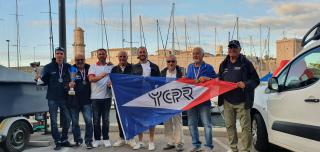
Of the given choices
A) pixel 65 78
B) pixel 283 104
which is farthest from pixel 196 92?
A: pixel 65 78

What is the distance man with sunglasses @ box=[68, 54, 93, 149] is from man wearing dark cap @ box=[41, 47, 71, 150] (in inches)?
6.0

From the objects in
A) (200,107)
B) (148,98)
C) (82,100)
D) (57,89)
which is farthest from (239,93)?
(57,89)

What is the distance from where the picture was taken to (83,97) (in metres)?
8.36

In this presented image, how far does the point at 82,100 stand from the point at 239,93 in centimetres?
313

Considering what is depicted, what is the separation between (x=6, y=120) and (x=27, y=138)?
75cm

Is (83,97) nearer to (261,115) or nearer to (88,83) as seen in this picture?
(88,83)

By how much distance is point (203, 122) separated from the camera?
7.72 metres

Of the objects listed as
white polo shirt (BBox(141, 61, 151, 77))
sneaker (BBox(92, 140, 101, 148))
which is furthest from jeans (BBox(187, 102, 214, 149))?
sneaker (BBox(92, 140, 101, 148))

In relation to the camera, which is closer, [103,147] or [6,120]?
[6,120]

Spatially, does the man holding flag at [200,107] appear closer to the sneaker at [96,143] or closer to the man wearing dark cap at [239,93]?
the man wearing dark cap at [239,93]

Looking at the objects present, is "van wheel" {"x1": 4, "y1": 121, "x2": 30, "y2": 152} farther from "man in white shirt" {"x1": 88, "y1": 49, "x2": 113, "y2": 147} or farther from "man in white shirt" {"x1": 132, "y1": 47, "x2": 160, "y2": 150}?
"man in white shirt" {"x1": 132, "y1": 47, "x2": 160, "y2": 150}

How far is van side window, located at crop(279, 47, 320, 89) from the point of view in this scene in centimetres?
581

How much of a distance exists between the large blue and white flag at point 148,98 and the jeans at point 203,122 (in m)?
0.17

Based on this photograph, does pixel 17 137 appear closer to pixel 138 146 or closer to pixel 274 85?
pixel 138 146
